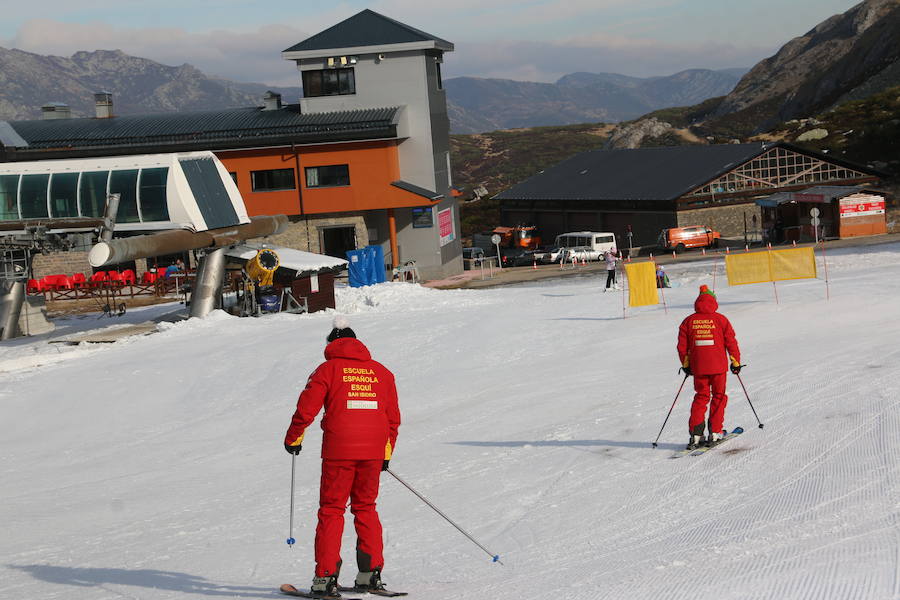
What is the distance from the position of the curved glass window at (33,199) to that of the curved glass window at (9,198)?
20 centimetres

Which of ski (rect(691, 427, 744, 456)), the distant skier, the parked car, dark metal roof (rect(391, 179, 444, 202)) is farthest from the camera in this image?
the parked car

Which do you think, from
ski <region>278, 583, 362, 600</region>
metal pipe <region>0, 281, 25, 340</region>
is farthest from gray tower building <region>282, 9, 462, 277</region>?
ski <region>278, 583, 362, 600</region>

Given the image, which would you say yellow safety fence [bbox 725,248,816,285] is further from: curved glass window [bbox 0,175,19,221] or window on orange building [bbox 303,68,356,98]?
window on orange building [bbox 303,68,356,98]

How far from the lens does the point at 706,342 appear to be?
11.3 m

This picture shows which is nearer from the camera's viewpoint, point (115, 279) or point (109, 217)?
point (109, 217)

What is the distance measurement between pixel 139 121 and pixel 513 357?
36243mm

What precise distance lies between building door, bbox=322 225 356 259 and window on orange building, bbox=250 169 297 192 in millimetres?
2846

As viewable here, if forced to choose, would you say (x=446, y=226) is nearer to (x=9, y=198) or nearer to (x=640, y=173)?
(x=640, y=173)

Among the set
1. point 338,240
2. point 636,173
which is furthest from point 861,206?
point 338,240

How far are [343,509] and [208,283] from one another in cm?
2477

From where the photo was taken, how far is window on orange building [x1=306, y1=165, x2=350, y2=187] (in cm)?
4744

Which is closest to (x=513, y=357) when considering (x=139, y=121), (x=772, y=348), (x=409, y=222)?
(x=772, y=348)

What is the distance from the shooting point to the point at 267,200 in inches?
1890

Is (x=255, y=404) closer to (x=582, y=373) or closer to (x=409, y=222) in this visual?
(x=582, y=373)
